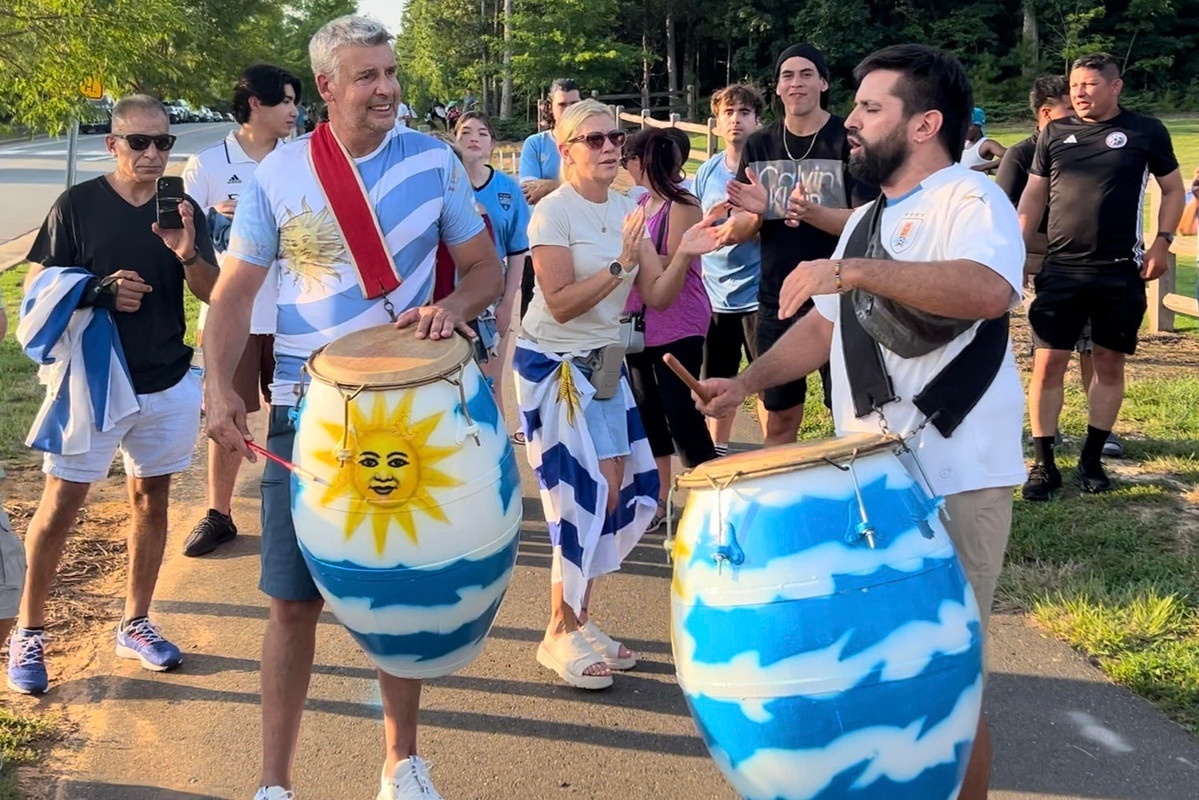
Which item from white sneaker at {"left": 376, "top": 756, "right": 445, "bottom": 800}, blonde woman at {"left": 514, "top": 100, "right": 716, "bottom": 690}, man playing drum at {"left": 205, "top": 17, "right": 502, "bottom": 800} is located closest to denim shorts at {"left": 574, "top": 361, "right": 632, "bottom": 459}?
blonde woman at {"left": 514, "top": 100, "right": 716, "bottom": 690}

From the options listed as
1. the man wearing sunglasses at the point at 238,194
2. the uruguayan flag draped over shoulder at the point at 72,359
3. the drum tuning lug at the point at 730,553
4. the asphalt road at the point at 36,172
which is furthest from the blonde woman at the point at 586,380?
the asphalt road at the point at 36,172

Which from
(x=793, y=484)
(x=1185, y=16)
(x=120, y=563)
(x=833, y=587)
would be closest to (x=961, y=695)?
(x=833, y=587)

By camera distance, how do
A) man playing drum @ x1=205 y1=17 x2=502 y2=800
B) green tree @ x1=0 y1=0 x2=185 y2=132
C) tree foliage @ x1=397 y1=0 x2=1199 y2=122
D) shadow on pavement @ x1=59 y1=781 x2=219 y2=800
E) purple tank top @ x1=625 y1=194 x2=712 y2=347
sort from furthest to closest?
tree foliage @ x1=397 y1=0 x2=1199 y2=122
green tree @ x1=0 y1=0 x2=185 y2=132
purple tank top @ x1=625 y1=194 x2=712 y2=347
shadow on pavement @ x1=59 y1=781 x2=219 y2=800
man playing drum @ x1=205 y1=17 x2=502 y2=800

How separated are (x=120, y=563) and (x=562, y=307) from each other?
8.49ft

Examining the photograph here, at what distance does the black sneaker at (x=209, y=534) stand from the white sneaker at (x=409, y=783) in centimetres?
235

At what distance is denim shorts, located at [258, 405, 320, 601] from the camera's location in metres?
3.08

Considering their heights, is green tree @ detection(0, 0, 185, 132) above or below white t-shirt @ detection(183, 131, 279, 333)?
above

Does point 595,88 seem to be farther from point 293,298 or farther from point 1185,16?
point 293,298

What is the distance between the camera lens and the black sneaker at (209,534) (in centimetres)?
523

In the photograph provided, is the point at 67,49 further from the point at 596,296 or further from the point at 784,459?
the point at 784,459

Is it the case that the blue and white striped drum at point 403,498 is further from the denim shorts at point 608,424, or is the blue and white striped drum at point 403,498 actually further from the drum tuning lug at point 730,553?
the denim shorts at point 608,424

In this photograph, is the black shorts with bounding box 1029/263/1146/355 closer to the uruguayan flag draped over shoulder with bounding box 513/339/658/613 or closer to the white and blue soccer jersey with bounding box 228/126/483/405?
the uruguayan flag draped over shoulder with bounding box 513/339/658/613

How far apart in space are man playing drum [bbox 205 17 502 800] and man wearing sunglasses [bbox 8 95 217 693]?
1007mm

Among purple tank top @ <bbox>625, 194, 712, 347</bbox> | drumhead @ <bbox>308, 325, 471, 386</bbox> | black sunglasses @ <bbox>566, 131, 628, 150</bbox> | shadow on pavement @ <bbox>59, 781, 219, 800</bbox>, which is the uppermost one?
black sunglasses @ <bbox>566, 131, 628, 150</bbox>
